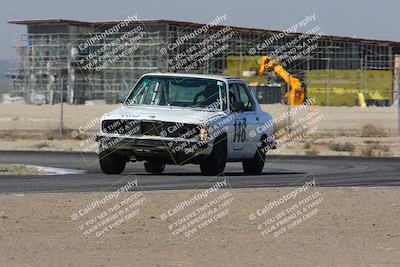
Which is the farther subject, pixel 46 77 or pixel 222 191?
pixel 46 77

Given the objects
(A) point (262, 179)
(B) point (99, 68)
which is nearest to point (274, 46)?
(B) point (99, 68)

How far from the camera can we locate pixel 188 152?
65.6 ft

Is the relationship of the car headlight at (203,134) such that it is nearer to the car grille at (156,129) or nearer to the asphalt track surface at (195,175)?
the car grille at (156,129)

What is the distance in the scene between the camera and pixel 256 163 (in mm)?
22906

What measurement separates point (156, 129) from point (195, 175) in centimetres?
211

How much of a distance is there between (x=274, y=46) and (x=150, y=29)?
972cm

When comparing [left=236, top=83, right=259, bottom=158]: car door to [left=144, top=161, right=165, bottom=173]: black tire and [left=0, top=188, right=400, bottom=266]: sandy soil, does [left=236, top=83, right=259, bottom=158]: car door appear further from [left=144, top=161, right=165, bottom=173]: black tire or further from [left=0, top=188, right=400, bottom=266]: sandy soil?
[left=0, top=188, right=400, bottom=266]: sandy soil

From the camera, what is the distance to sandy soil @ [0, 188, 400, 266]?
1041 centimetres

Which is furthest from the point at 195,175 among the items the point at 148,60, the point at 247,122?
the point at 148,60

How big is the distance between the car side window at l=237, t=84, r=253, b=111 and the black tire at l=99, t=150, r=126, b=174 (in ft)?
9.35

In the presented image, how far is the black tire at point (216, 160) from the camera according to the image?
2047cm

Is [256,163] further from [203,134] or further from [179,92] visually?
[203,134]

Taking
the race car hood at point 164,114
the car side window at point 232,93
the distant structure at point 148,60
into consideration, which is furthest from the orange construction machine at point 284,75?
the race car hood at point 164,114

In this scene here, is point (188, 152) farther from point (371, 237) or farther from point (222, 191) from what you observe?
point (371, 237)
